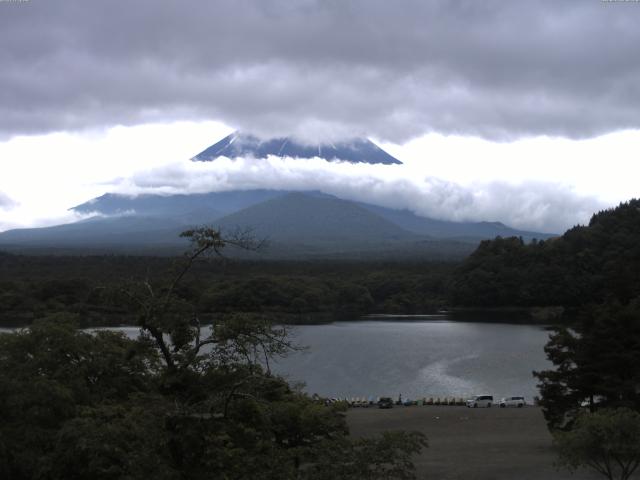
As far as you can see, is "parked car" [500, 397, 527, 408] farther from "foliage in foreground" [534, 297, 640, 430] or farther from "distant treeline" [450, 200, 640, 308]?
"distant treeline" [450, 200, 640, 308]

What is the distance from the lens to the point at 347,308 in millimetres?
64938

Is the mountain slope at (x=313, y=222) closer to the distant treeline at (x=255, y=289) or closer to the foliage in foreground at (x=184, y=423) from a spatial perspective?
the distant treeline at (x=255, y=289)

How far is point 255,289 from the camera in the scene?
191ft

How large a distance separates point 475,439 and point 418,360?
677 inches

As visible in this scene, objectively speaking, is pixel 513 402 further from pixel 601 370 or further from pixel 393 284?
pixel 393 284

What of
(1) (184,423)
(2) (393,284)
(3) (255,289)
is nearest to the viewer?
(1) (184,423)

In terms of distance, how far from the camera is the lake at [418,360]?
3023 cm

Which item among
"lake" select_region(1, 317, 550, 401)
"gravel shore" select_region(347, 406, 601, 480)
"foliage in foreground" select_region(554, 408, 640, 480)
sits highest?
"foliage in foreground" select_region(554, 408, 640, 480)

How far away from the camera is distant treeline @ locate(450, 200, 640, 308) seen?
6053 cm

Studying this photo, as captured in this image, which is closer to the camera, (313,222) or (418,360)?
(418,360)

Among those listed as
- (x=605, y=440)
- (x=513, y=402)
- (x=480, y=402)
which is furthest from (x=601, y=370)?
(x=513, y=402)

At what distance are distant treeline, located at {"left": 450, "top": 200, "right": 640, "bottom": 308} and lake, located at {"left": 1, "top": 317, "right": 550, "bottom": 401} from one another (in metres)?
12.0

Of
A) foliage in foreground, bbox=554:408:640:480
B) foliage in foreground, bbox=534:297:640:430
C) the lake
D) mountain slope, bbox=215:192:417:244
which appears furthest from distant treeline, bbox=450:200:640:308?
mountain slope, bbox=215:192:417:244

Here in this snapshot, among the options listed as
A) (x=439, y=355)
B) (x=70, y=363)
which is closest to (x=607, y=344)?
(x=70, y=363)
